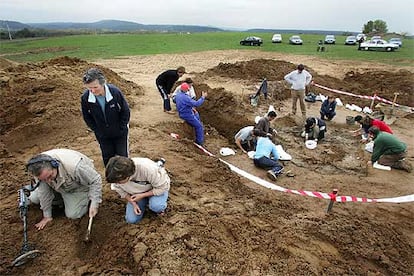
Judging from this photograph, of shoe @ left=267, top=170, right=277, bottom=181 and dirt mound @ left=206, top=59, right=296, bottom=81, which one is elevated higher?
dirt mound @ left=206, top=59, right=296, bottom=81

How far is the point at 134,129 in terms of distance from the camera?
6.61 m

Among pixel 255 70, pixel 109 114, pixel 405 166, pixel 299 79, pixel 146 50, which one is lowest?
pixel 405 166

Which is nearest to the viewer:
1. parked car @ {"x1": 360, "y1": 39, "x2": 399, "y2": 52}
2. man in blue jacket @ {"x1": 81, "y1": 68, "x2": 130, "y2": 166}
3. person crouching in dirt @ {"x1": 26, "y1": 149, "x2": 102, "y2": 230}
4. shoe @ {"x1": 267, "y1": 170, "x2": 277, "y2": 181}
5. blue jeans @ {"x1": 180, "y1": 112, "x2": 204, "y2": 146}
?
person crouching in dirt @ {"x1": 26, "y1": 149, "x2": 102, "y2": 230}

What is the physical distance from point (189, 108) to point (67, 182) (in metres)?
3.67

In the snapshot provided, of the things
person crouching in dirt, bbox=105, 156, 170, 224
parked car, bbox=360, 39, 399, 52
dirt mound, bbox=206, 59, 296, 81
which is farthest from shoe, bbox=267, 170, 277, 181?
parked car, bbox=360, 39, 399, 52

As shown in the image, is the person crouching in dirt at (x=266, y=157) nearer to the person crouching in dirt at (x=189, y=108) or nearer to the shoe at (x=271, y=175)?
the shoe at (x=271, y=175)

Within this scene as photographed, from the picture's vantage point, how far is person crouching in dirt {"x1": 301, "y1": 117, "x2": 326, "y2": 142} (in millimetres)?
7449

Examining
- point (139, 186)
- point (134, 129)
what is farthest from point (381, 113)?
point (139, 186)

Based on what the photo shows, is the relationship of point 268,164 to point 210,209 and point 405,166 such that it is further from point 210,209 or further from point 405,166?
point 405,166

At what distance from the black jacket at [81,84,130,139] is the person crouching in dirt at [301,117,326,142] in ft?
16.7

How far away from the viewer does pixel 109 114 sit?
12.0ft

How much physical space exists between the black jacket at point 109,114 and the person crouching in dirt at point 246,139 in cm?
341

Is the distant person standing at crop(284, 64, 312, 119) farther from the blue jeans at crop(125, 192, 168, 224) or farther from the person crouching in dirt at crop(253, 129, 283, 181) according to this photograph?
the blue jeans at crop(125, 192, 168, 224)

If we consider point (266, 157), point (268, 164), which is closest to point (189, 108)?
point (266, 157)
